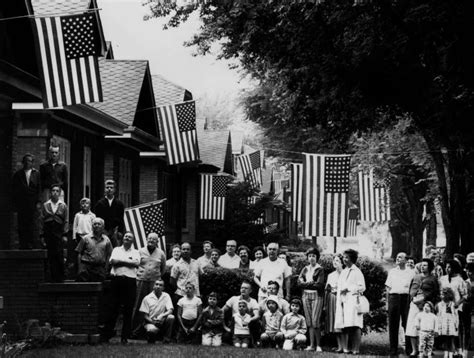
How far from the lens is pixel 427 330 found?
58.7 ft

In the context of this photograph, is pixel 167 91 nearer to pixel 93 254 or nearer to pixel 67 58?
pixel 93 254

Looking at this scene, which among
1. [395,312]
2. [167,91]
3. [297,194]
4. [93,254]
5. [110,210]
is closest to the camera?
[93,254]

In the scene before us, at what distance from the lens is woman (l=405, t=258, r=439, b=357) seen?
18.4 metres

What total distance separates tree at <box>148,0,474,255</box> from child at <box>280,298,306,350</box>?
6436mm

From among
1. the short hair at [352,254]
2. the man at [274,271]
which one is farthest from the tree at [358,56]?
the man at [274,271]

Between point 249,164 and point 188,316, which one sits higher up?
point 249,164

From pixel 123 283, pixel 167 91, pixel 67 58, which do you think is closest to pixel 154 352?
pixel 123 283

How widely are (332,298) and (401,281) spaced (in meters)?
1.54

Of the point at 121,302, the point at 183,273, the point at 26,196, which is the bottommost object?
the point at 121,302

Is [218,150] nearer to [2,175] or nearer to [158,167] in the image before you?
[158,167]

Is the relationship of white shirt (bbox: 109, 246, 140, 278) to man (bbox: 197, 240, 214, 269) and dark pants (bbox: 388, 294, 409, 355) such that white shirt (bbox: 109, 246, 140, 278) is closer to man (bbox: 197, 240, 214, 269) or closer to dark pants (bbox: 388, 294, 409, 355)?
man (bbox: 197, 240, 214, 269)

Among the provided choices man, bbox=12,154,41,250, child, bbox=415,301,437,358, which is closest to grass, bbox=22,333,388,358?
child, bbox=415,301,437,358

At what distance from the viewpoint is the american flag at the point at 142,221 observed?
21.5 metres

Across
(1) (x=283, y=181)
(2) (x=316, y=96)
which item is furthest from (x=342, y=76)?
(1) (x=283, y=181)
